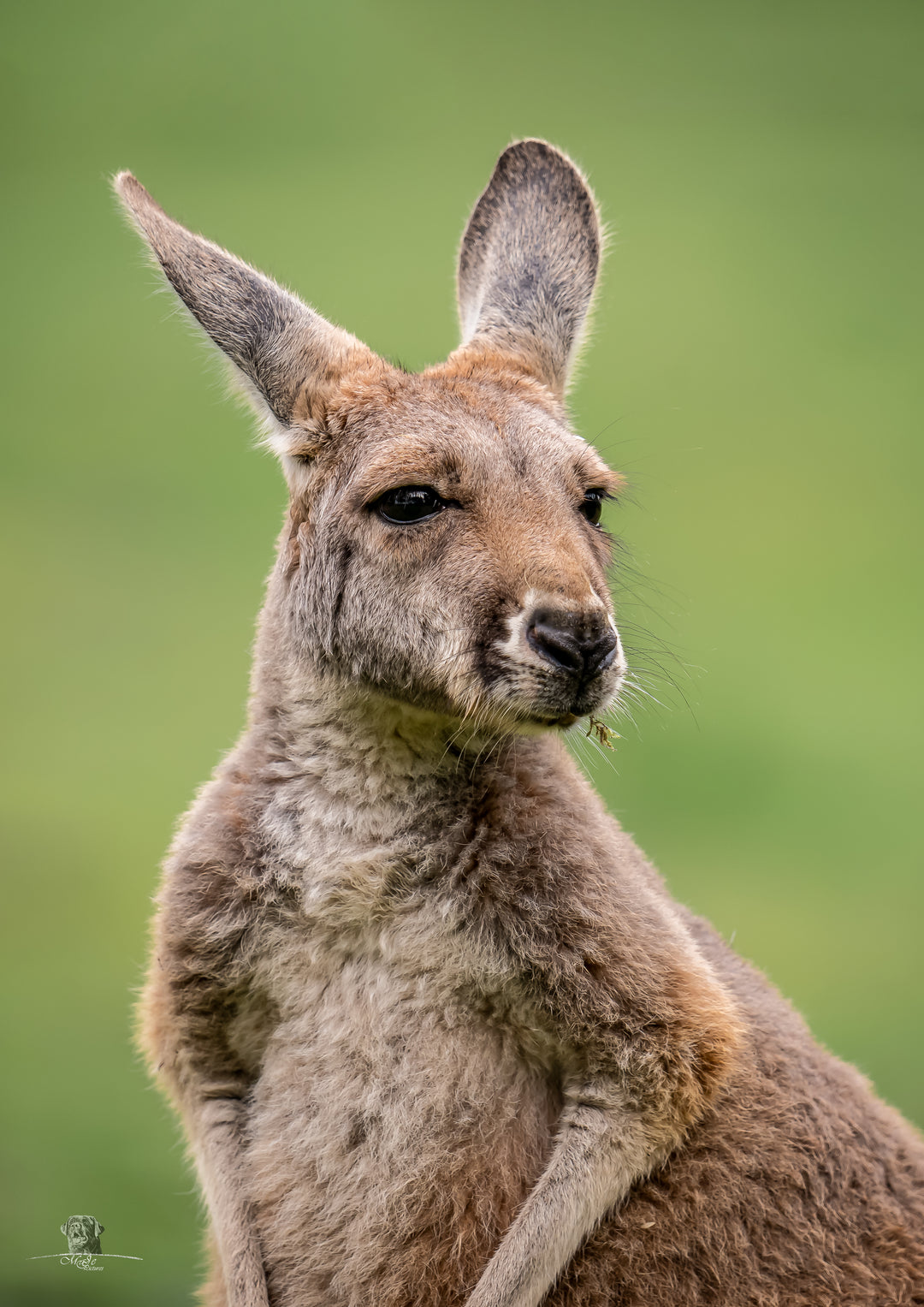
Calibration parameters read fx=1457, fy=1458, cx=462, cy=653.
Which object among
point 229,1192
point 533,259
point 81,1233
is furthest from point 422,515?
A: point 81,1233

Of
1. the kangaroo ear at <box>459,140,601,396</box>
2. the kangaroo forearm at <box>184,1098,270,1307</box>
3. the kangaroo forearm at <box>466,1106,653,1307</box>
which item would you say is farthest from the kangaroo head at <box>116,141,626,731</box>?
the kangaroo forearm at <box>184,1098,270,1307</box>

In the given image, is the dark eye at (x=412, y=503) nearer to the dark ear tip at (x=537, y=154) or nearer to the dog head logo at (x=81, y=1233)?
the dark ear tip at (x=537, y=154)

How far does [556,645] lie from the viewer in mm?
3465

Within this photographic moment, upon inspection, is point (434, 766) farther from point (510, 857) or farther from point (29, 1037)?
point (29, 1037)

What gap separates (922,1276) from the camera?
3902 millimetres

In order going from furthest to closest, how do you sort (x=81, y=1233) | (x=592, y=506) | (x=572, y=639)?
1. (x=81, y=1233)
2. (x=592, y=506)
3. (x=572, y=639)

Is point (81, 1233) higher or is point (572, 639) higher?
point (572, 639)

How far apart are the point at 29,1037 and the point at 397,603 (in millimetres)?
4888

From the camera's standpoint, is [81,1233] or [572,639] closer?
[572,639]

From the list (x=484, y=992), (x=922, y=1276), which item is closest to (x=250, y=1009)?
(x=484, y=992)

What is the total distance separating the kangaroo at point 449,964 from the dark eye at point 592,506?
18 mm

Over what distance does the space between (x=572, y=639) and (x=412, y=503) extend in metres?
0.62

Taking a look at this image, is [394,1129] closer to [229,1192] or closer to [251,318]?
[229,1192]

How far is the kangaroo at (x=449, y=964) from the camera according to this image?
364cm
